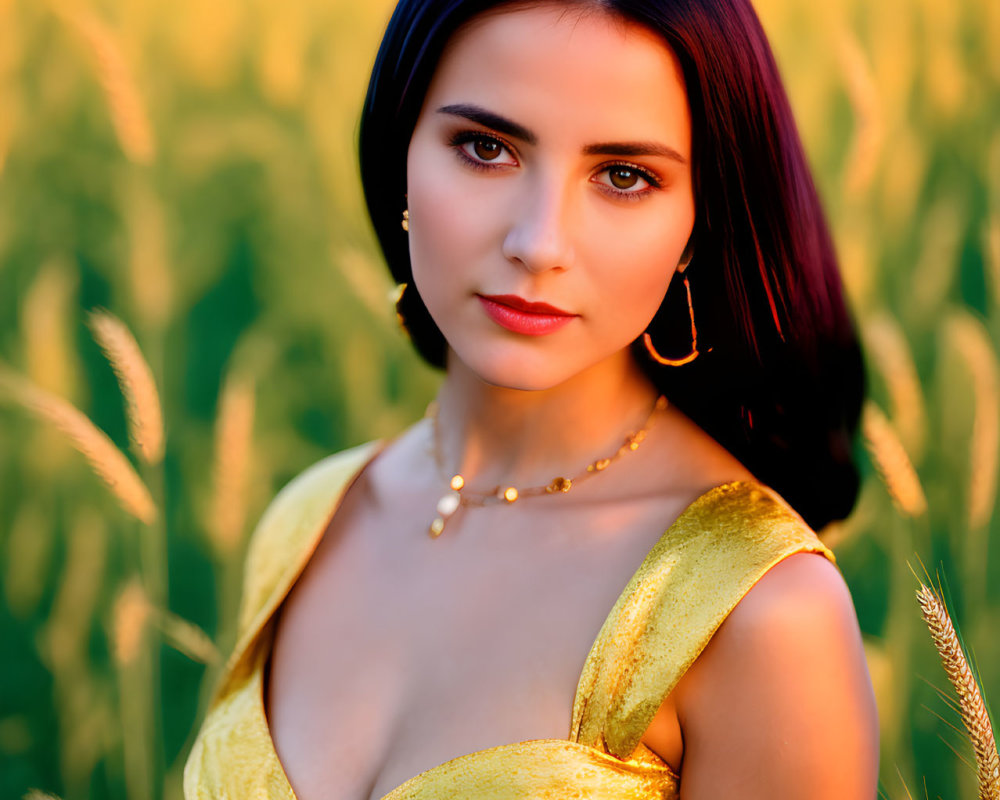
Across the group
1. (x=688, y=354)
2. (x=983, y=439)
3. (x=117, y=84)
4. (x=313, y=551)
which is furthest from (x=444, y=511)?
(x=117, y=84)

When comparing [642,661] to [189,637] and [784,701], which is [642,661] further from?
[189,637]

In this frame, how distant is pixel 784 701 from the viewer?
31.1 inches

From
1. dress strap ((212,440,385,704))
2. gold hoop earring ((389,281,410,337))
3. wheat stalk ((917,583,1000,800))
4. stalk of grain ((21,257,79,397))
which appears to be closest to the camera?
wheat stalk ((917,583,1000,800))

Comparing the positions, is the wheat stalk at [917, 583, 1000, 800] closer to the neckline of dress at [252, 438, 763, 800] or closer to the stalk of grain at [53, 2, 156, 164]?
the neckline of dress at [252, 438, 763, 800]

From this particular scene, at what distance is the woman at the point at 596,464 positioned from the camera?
0.81m

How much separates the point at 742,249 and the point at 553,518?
0.31 m

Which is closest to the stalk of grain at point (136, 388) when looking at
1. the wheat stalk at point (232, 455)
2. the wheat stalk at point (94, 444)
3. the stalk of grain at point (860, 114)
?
the wheat stalk at point (94, 444)

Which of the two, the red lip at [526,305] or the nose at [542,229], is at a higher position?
the nose at [542,229]

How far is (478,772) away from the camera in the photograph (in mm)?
834

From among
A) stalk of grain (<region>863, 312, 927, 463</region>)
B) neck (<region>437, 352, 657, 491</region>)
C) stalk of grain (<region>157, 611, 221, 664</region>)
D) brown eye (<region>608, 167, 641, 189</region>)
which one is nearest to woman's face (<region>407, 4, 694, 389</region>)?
brown eye (<region>608, 167, 641, 189</region>)

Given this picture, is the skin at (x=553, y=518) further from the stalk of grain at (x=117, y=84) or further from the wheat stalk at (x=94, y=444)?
the stalk of grain at (x=117, y=84)

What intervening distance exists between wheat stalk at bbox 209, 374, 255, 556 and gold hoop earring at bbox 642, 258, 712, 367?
55 cm

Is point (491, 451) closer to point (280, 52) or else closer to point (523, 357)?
point (523, 357)

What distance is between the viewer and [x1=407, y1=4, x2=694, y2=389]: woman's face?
0.80m
